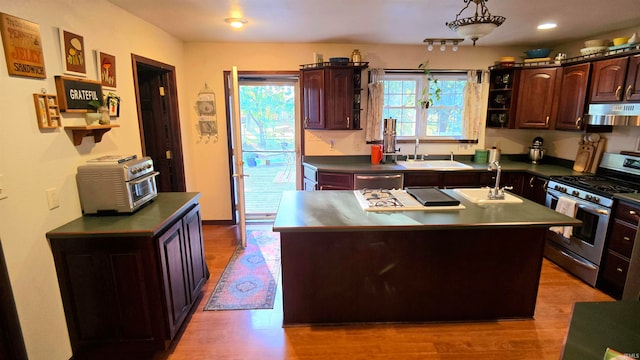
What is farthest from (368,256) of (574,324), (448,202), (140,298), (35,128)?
(35,128)

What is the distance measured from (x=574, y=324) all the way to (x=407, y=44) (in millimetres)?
3793

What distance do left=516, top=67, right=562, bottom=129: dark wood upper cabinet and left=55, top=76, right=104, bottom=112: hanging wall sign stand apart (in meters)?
4.50

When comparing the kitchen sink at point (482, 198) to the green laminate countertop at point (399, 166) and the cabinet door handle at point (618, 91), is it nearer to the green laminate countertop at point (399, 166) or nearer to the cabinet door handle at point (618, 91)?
the green laminate countertop at point (399, 166)

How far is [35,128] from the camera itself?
1745 mm

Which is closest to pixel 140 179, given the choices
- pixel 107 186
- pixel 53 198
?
pixel 107 186

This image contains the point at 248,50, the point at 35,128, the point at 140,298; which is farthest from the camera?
the point at 248,50

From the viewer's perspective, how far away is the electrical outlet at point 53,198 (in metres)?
1.83

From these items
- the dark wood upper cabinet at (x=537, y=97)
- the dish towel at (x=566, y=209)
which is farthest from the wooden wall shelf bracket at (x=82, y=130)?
the dark wood upper cabinet at (x=537, y=97)

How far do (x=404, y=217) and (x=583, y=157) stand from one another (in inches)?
114

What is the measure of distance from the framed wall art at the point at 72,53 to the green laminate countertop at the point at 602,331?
283cm

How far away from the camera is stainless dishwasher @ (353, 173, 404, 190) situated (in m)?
3.84

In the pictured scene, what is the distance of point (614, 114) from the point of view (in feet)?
10.00

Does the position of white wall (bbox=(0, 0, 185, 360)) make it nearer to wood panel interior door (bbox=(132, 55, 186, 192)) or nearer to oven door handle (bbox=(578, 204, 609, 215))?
wood panel interior door (bbox=(132, 55, 186, 192))

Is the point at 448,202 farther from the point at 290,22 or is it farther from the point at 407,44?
the point at 407,44
